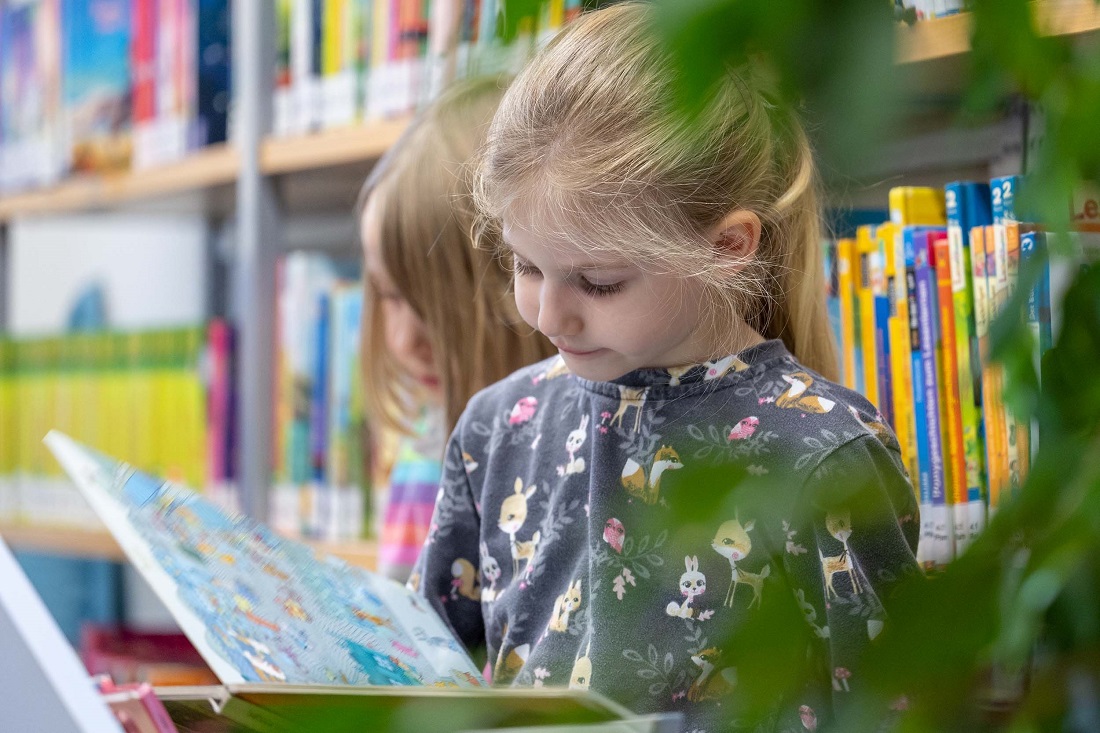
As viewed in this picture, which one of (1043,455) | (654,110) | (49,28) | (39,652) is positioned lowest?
(39,652)

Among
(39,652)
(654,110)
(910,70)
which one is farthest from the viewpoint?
(654,110)

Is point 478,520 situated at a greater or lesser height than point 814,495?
lesser

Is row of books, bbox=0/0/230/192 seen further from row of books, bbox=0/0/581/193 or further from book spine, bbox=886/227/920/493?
book spine, bbox=886/227/920/493

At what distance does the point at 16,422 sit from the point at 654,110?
5.41 feet

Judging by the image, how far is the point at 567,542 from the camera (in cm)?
77

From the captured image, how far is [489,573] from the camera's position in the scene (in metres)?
0.81

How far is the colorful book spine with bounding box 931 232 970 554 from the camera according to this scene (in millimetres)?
834

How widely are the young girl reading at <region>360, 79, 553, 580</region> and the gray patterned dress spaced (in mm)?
209

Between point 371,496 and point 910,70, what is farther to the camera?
point 371,496

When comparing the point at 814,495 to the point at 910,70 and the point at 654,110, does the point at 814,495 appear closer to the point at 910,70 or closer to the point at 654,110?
the point at 910,70

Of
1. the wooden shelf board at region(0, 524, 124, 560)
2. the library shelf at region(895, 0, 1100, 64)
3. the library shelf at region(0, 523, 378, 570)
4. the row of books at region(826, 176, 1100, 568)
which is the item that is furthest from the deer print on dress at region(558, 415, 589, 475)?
the wooden shelf board at region(0, 524, 124, 560)

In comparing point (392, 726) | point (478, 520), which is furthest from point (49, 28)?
point (392, 726)

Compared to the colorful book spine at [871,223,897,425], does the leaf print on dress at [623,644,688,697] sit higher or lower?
lower

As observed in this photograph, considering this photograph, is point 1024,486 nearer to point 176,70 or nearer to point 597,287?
point 597,287
